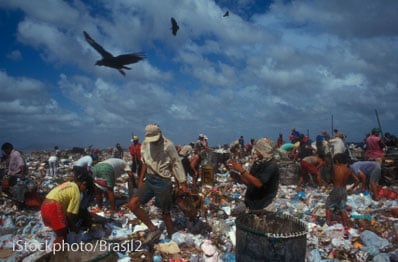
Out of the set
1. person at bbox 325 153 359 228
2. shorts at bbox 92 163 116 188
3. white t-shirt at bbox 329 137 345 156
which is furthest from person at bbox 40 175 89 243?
white t-shirt at bbox 329 137 345 156

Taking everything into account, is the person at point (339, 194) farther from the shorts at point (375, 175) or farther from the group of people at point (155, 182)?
the shorts at point (375, 175)

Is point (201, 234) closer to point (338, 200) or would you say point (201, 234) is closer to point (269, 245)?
point (269, 245)

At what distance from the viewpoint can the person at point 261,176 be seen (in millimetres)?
3506

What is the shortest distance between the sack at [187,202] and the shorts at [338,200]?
8.31 ft

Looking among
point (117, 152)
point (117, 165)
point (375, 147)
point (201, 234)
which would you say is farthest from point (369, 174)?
point (117, 152)

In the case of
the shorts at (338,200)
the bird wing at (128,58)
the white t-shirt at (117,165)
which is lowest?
the shorts at (338,200)

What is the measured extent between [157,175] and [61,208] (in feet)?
4.56

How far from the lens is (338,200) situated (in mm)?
5469

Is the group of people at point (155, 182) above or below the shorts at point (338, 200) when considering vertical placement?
above

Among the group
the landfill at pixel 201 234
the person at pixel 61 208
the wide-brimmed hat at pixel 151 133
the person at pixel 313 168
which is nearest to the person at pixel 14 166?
the landfill at pixel 201 234

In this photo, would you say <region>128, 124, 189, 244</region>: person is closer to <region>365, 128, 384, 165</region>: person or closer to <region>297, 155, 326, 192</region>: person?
<region>297, 155, 326, 192</region>: person

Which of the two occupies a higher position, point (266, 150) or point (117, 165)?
point (266, 150)

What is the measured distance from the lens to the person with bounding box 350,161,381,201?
23.4 feet

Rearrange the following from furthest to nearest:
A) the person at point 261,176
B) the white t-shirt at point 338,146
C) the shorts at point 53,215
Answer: the white t-shirt at point 338,146 → the shorts at point 53,215 → the person at point 261,176
